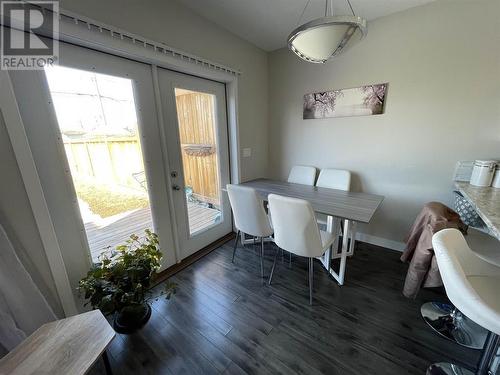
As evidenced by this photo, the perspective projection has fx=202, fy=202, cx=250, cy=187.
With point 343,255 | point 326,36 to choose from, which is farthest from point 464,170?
point 326,36

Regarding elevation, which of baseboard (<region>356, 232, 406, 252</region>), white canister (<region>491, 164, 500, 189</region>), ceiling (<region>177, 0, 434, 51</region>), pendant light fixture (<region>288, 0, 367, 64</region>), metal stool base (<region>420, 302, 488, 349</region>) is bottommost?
metal stool base (<region>420, 302, 488, 349</region>)

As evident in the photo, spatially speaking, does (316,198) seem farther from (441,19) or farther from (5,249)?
(5,249)

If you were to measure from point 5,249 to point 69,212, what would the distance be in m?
0.38

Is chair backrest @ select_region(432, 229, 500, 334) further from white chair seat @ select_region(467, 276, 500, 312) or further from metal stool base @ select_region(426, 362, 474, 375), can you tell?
metal stool base @ select_region(426, 362, 474, 375)

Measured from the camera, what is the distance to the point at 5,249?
1.06 meters

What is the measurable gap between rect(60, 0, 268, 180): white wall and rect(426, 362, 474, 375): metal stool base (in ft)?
7.74

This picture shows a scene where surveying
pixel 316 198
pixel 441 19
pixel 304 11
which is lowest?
pixel 316 198

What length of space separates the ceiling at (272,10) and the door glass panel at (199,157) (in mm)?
738

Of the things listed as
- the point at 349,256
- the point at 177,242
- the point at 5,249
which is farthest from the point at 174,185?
the point at 349,256

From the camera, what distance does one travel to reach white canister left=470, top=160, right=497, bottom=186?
1646 millimetres

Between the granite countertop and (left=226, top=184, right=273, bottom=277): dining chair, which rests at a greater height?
the granite countertop

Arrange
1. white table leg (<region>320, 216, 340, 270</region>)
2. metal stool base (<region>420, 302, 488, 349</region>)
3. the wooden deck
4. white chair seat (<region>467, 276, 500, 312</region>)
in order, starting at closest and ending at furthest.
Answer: white chair seat (<region>467, 276, 500, 312</region>) → metal stool base (<region>420, 302, 488, 349</region>) → the wooden deck → white table leg (<region>320, 216, 340, 270</region>)

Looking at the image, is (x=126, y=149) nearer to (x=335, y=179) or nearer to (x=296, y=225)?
(x=296, y=225)

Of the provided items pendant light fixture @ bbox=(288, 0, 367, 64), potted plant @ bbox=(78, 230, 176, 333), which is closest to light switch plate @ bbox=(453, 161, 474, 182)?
pendant light fixture @ bbox=(288, 0, 367, 64)
